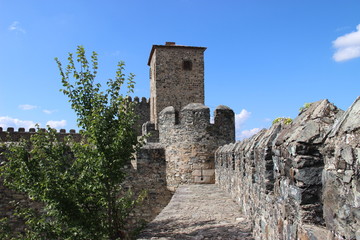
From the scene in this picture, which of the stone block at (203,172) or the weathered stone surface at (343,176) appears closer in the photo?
the weathered stone surface at (343,176)

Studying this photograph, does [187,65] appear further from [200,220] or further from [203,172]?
[200,220]

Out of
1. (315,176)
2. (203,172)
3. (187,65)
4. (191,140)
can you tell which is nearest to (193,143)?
(191,140)

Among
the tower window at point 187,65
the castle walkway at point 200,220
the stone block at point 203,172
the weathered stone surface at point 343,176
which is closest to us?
the weathered stone surface at point 343,176

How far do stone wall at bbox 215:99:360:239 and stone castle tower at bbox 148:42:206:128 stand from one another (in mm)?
20928

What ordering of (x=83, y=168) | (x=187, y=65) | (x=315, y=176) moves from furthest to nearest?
(x=187, y=65), (x=83, y=168), (x=315, y=176)

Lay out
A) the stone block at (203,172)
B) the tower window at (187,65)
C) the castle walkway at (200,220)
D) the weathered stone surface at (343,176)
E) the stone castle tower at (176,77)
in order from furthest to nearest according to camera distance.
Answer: the tower window at (187,65), the stone castle tower at (176,77), the stone block at (203,172), the castle walkway at (200,220), the weathered stone surface at (343,176)

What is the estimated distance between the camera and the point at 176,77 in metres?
24.4

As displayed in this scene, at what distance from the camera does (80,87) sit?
18.4 ft

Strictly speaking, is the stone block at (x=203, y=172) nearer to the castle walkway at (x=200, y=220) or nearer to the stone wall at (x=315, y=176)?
the castle walkway at (x=200, y=220)

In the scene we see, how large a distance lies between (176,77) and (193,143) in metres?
14.3

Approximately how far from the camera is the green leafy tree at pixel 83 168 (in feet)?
16.7

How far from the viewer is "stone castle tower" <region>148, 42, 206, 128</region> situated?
24.2m

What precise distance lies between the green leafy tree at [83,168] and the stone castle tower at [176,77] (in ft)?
60.2

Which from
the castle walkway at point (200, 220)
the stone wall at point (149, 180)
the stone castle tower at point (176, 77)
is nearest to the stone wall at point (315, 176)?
the castle walkway at point (200, 220)
